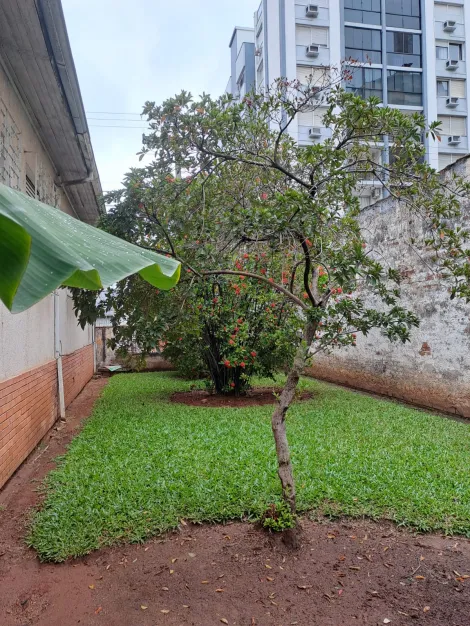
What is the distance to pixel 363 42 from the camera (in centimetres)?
2303

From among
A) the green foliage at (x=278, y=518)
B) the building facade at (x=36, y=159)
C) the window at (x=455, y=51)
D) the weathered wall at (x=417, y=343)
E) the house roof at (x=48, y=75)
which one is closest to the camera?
the green foliage at (x=278, y=518)

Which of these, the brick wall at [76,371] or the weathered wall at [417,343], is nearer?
the weathered wall at [417,343]

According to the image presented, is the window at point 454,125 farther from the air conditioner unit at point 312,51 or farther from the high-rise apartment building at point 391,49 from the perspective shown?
the air conditioner unit at point 312,51

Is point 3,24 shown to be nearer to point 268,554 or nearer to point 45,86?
point 45,86

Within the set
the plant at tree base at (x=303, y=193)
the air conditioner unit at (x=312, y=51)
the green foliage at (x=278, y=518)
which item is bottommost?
the green foliage at (x=278, y=518)

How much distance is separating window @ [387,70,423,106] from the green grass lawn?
2051 centimetres

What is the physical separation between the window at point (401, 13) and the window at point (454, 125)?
445 centimetres

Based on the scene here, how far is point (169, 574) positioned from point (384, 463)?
254 centimetres

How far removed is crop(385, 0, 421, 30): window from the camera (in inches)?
908

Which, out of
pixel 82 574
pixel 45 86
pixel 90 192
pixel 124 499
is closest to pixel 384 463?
pixel 124 499

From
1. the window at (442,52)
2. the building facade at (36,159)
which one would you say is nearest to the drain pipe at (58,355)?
the building facade at (36,159)

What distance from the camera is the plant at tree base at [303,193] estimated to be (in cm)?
297

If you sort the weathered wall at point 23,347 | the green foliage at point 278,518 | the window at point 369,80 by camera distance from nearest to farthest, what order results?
the green foliage at point 278,518 → the weathered wall at point 23,347 → the window at point 369,80

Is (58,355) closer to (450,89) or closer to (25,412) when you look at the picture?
(25,412)
